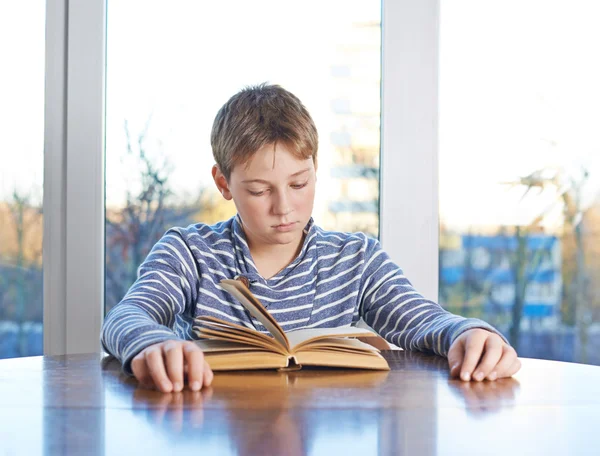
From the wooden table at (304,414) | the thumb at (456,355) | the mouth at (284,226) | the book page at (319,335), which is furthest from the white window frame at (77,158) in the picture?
the thumb at (456,355)

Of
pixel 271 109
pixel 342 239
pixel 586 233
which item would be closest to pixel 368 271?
pixel 342 239

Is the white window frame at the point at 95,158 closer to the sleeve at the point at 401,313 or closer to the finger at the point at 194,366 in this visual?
the sleeve at the point at 401,313

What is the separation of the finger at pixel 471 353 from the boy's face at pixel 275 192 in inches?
18.2

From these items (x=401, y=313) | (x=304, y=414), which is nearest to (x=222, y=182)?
(x=401, y=313)

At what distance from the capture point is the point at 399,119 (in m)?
1.91

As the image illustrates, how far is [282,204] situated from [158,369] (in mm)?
528

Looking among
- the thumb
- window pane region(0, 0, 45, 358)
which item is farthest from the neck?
window pane region(0, 0, 45, 358)

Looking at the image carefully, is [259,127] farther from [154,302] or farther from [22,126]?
[22,126]

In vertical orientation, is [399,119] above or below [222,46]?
below

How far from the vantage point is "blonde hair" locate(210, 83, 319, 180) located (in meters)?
1.43

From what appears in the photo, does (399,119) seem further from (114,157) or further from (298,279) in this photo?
(114,157)

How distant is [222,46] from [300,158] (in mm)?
640

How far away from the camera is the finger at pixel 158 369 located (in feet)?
3.02

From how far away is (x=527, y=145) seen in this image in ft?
6.46
